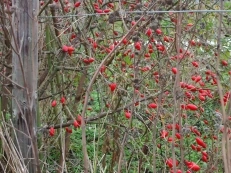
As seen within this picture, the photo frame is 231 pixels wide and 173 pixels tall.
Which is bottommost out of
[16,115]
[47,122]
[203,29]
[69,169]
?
[69,169]

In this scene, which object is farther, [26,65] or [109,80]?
[109,80]

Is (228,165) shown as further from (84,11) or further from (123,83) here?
(84,11)

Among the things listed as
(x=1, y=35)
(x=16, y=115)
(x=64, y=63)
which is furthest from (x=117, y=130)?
(x=1, y=35)

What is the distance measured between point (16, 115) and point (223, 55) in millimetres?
1405

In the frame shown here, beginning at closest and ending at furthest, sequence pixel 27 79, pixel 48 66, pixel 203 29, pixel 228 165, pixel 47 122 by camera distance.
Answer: pixel 228 165 < pixel 27 79 < pixel 203 29 < pixel 48 66 < pixel 47 122

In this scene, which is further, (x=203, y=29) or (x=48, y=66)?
(x=48, y=66)

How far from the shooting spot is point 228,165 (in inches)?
68.7

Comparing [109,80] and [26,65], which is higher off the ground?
[26,65]

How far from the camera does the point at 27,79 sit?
259cm

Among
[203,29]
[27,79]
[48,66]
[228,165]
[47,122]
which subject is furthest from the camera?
[47,122]

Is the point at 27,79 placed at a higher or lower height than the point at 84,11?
lower

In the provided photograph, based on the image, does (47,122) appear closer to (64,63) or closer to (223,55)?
(64,63)

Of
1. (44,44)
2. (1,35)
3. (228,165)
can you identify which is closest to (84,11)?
(44,44)

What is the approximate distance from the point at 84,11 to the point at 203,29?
0.87 m
